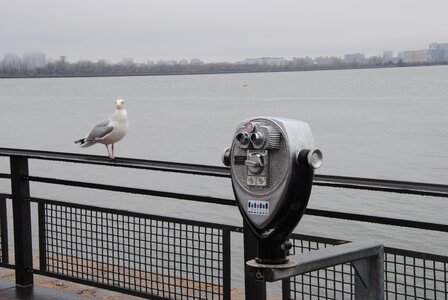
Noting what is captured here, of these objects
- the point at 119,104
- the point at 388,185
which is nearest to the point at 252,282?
the point at 388,185

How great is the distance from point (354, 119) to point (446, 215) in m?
39.0

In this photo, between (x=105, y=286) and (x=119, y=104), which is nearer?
(x=105, y=286)

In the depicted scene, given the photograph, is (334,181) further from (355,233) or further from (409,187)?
(355,233)

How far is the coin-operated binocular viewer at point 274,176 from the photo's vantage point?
287 cm

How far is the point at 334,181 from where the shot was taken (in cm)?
422

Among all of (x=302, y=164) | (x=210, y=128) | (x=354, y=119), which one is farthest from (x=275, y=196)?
(x=354, y=119)

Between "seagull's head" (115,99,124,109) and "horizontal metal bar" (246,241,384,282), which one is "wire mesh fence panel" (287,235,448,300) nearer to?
"horizontal metal bar" (246,241,384,282)

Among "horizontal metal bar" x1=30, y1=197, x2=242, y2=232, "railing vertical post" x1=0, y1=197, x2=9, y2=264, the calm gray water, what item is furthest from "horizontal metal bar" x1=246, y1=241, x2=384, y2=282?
the calm gray water

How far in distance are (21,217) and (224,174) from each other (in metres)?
2.01

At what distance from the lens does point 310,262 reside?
9.48 feet

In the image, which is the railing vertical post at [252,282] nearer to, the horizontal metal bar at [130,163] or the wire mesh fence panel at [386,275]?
the wire mesh fence panel at [386,275]

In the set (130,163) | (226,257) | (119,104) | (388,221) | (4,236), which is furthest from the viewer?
(119,104)

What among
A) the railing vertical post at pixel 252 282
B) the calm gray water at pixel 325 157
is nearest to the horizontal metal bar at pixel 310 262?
the railing vertical post at pixel 252 282

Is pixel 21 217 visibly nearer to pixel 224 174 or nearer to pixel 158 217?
pixel 158 217
